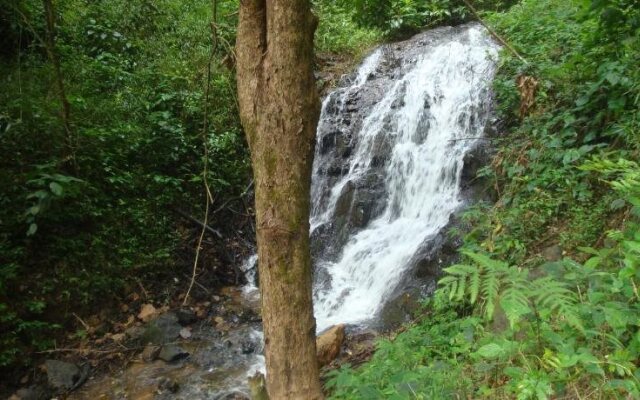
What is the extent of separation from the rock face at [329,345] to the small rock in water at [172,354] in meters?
1.69

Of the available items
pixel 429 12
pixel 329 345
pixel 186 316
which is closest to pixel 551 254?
pixel 329 345

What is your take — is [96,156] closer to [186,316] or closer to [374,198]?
[186,316]

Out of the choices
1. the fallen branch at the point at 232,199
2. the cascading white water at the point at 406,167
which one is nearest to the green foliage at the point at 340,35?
the cascading white water at the point at 406,167

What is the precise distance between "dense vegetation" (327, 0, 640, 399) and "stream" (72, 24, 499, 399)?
33.4 inches

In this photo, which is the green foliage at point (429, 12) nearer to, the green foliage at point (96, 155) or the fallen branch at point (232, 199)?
the green foliage at point (96, 155)

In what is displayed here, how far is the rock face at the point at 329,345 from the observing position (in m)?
4.68

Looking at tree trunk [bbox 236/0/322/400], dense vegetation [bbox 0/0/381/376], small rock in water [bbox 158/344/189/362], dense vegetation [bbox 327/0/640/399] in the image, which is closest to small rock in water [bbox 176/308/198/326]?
small rock in water [bbox 158/344/189/362]

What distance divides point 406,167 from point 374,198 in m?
0.71

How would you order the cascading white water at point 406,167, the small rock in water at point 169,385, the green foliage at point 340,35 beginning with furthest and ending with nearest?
the green foliage at point 340,35 → the cascading white water at point 406,167 → the small rock in water at point 169,385

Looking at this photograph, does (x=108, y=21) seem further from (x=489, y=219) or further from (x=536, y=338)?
(x=536, y=338)

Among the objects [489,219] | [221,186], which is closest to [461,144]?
[489,219]

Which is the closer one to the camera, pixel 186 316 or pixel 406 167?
pixel 186 316

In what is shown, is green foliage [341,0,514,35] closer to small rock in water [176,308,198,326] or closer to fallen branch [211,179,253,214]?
fallen branch [211,179,253,214]

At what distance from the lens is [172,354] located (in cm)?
536
